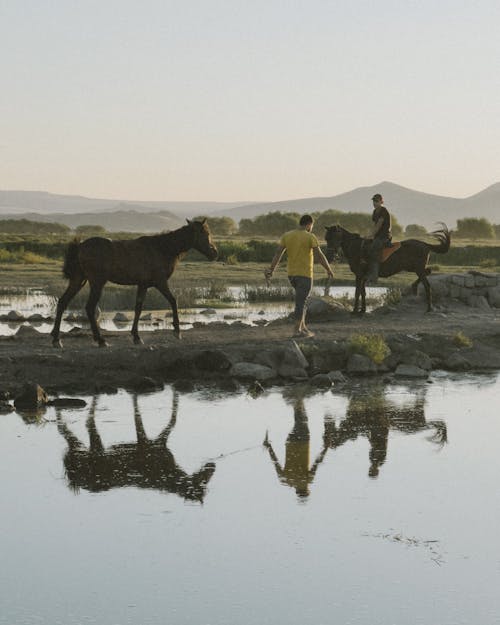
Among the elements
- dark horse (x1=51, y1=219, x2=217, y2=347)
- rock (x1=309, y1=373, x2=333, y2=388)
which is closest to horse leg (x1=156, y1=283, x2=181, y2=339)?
dark horse (x1=51, y1=219, x2=217, y2=347)

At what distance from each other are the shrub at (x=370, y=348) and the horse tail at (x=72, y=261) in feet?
14.5

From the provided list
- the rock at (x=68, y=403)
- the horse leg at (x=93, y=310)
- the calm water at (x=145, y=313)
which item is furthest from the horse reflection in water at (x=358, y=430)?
the calm water at (x=145, y=313)

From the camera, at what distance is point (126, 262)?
54.3 feet

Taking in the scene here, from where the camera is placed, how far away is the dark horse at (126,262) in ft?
53.5

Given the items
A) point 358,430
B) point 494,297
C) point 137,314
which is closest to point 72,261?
point 137,314

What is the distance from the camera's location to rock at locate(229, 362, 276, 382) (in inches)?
615

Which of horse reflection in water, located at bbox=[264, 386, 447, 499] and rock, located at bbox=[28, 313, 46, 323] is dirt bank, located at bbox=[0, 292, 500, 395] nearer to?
horse reflection in water, located at bbox=[264, 386, 447, 499]

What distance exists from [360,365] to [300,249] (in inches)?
78.6

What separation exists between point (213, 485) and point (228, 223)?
9132 cm

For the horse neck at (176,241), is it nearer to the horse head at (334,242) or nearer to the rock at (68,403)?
the horse head at (334,242)

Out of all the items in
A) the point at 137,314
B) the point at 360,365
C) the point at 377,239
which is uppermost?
the point at 377,239

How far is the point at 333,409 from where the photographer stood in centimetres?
1346

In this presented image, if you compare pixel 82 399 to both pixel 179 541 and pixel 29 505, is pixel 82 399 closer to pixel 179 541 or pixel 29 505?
pixel 29 505

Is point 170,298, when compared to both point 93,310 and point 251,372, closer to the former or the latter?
point 93,310
